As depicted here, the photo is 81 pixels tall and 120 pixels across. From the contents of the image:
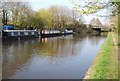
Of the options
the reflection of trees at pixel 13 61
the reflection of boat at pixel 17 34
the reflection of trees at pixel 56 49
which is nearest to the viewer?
the reflection of trees at pixel 13 61

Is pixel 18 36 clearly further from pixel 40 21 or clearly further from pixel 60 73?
pixel 60 73

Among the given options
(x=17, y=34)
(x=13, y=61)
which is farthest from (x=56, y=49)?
(x=17, y=34)

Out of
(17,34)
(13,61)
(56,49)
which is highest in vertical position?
(17,34)

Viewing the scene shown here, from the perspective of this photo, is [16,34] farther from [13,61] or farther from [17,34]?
[13,61]

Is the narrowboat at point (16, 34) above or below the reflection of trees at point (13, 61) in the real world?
above

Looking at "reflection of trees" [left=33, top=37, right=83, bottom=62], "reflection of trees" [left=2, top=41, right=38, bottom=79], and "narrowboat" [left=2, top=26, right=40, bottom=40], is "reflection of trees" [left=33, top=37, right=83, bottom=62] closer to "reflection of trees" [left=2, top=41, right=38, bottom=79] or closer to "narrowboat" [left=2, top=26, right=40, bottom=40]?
"reflection of trees" [left=2, top=41, right=38, bottom=79]

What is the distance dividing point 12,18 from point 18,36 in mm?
5768

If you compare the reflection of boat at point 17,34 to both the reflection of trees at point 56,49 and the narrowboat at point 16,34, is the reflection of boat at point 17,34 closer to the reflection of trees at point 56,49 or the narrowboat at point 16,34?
the narrowboat at point 16,34

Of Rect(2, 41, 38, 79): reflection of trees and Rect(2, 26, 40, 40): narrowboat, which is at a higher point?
Rect(2, 26, 40, 40): narrowboat

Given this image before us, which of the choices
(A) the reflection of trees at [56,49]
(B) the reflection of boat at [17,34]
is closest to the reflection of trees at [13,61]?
(A) the reflection of trees at [56,49]

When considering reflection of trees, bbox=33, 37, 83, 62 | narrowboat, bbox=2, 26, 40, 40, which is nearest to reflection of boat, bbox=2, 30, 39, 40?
narrowboat, bbox=2, 26, 40, 40

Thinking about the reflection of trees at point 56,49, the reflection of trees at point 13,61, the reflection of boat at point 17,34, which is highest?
the reflection of boat at point 17,34

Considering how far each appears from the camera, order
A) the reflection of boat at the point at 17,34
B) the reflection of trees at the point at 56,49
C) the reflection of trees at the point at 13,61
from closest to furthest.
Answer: the reflection of trees at the point at 13,61 < the reflection of trees at the point at 56,49 < the reflection of boat at the point at 17,34

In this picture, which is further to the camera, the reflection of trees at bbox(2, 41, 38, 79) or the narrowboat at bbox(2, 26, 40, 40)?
the narrowboat at bbox(2, 26, 40, 40)
